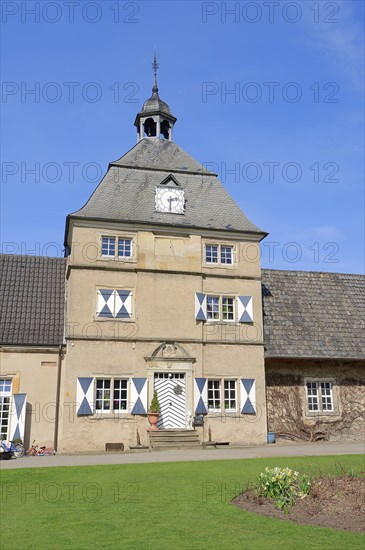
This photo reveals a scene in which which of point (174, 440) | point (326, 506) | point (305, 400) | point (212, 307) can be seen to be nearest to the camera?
point (326, 506)

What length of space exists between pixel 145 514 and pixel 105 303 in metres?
13.2

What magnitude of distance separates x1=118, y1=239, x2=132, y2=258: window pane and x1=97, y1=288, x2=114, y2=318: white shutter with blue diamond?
5.13 ft

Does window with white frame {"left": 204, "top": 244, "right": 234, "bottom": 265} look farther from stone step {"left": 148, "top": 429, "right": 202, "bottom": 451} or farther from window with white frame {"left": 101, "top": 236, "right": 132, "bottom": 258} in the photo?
stone step {"left": 148, "top": 429, "right": 202, "bottom": 451}

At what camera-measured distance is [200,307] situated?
855 inches

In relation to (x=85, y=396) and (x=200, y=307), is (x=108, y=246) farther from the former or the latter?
(x=85, y=396)

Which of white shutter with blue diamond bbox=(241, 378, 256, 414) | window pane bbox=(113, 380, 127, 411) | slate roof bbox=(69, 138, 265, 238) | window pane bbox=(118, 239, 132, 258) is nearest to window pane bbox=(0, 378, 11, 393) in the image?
window pane bbox=(113, 380, 127, 411)

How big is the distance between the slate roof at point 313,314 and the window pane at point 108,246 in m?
7.12

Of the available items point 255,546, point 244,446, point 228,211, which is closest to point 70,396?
point 244,446

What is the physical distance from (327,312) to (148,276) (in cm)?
870

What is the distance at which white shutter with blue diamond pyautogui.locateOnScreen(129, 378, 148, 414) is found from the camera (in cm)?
2022

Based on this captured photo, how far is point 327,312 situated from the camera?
25.2 metres

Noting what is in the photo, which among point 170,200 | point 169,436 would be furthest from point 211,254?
point 169,436

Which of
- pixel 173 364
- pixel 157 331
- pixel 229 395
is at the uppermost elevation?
pixel 157 331

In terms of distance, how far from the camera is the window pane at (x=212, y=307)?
72.3ft
